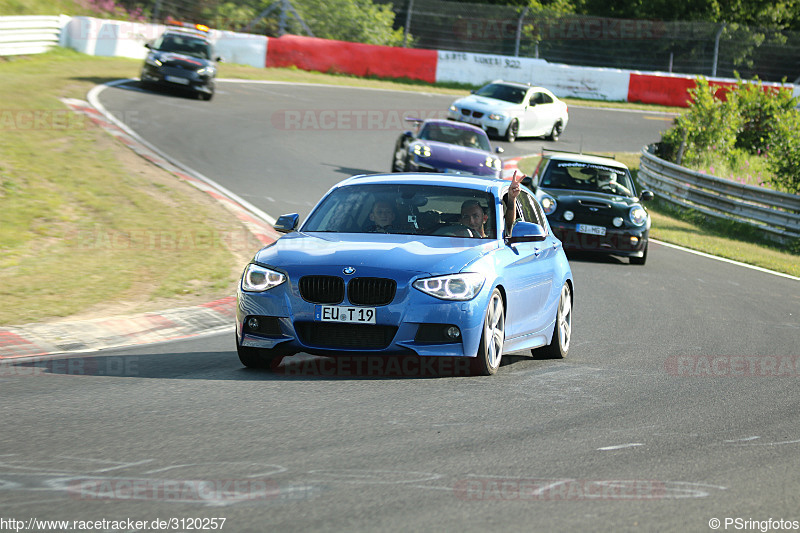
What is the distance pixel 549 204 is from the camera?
59.4 feet

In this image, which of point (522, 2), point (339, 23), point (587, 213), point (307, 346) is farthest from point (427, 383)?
point (522, 2)

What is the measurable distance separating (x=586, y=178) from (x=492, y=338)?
11348 mm

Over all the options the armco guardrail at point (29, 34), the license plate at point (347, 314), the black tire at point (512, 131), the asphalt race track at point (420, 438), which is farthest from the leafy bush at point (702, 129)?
the license plate at point (347, 314)


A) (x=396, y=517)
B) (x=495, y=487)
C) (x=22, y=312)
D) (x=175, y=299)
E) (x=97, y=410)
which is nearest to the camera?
(x=396, y=517)

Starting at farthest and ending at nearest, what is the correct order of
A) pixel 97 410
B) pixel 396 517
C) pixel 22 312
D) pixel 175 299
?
pixel 175 299 → pixel 22 312 → pixel 97 410 → pixel 396 517

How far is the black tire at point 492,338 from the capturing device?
25.9 ft

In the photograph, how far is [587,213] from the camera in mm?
17938

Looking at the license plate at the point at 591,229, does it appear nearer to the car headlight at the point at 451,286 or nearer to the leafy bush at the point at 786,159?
the leafy bush at the point at 786,159

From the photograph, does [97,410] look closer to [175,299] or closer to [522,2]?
[175,299]

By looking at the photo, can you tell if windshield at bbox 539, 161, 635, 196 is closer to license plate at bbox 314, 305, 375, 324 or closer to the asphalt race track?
the asphalt race track

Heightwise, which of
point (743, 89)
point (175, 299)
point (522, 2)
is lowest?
point (175, 299)

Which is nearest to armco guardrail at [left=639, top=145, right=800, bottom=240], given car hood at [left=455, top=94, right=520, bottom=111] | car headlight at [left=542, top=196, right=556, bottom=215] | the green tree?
car hood at [left=455, top=94, right=520, bottom=111]

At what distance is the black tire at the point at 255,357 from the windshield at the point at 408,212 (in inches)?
46.7

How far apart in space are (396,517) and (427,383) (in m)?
3.12
